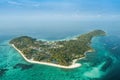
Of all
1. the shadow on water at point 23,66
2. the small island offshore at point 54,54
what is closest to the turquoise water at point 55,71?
the shadow on water at point 23,66

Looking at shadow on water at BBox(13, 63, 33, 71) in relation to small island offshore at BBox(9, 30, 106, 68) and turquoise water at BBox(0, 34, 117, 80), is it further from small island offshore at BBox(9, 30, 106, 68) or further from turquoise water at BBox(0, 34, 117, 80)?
small island offshore at BBox(9, 30, 106, 68)

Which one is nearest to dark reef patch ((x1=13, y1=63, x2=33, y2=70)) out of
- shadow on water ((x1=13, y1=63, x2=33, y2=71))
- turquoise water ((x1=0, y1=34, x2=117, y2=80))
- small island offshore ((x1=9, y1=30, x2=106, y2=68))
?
shadow on water ((x1=13, y1=63, x2=33, y2=71))

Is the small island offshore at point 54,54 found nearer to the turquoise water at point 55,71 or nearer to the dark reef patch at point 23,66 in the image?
the turquoise water at point 55,71

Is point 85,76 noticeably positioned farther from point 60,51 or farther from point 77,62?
point 60,51

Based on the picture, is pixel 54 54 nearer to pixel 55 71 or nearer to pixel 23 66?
pixel 55 71

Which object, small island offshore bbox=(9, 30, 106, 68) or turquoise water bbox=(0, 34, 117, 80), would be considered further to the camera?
small island offshore bbox=(9, 30, 106, 68)

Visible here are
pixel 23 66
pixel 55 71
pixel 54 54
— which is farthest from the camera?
pixel 54 54

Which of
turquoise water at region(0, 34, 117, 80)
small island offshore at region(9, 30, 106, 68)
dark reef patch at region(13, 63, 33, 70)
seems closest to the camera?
turquoise water at region(0, 34, 117, 80)

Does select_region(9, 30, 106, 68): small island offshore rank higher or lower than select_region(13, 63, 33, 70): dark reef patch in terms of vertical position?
higher

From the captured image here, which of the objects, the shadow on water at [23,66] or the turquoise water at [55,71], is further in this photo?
the shadow on water at [23,66]

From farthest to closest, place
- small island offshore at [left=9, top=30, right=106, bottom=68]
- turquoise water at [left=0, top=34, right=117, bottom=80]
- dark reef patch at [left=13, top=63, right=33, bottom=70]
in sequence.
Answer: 1. small island offshore at [left=9, top=30, right=106, bottom=68]
2. dark reef patch at [left=13, top=63, right=33, bottom=70]
3. turquoise water at [left=0, top=34, right=117, bottom=80]

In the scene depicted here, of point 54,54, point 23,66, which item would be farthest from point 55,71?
point 54,54

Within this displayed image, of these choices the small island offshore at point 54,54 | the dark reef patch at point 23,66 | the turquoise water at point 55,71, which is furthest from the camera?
the small island offshore at point 54,54
